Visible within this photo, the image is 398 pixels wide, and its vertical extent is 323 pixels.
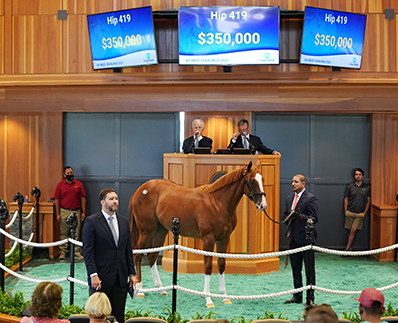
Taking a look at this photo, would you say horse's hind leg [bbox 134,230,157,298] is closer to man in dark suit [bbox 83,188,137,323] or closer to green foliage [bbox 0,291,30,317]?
green foliage [bbox 0,291,30,317]

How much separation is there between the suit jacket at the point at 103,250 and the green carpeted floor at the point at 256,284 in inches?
65.4

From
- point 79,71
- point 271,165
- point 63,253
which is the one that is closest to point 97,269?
point 271,165

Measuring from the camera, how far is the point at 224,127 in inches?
374

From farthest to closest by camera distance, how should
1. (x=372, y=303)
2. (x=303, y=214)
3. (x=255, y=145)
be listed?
1. (x=255, y=145)
2. (x=303, y=214)
3. (x=372, y=303)

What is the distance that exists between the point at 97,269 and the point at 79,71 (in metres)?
5.81

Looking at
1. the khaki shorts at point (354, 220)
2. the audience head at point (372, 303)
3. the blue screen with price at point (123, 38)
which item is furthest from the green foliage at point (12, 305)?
the khaki shorts at point (354, 220)

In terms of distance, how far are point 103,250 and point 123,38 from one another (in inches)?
210

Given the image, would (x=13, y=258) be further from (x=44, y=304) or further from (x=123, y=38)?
(x=44, y=304)

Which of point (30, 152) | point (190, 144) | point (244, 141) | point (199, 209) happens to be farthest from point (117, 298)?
point (30, 152)

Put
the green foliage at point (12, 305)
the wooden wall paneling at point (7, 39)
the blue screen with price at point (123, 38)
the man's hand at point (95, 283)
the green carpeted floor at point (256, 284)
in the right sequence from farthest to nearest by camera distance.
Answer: the wooden wall paneling at point (7, 39), the blue screen with price at point (123, 38), the green carpeted floor at point (256, 284), the green foliage at point (12, 305), the man's hand at point (95, 283)

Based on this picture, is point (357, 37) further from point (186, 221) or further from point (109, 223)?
point (109, 223)

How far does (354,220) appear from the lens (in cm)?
950

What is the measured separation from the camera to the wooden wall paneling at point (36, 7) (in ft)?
30.8

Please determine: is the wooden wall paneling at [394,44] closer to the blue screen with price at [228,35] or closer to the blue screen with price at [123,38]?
the blue screen with price at [228,35]
